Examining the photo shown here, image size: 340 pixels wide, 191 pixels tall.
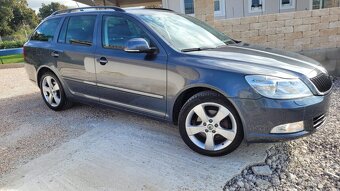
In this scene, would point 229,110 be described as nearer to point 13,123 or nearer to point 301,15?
point 13,123

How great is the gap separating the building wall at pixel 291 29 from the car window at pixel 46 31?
3.76 metres

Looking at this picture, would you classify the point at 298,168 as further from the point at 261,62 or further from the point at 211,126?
the point at 261,62

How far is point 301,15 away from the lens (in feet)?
22.2

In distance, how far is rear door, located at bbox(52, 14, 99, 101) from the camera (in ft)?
14.2

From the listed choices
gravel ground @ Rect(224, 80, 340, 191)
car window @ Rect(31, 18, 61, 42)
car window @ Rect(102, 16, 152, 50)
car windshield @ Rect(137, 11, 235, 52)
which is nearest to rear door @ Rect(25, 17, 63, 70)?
car window @ Rect(31, 18, 61, 42)

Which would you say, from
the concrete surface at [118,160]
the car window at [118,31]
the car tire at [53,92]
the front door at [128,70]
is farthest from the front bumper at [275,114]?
Result: the car tire at [53,92]

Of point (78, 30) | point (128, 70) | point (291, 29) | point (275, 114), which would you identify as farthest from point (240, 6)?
point (275, 114)

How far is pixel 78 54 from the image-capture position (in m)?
4.43

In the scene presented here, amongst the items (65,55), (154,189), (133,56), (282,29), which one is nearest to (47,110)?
(65,55)

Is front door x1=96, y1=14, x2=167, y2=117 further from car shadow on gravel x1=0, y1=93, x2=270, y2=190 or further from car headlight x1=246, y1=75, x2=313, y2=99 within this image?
car headlight x1=246, y1=75, x2=313, y2=99

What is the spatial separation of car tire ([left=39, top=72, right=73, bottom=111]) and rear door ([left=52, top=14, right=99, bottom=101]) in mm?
341

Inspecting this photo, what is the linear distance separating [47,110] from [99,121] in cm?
139

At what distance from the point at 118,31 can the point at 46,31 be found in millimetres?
1915

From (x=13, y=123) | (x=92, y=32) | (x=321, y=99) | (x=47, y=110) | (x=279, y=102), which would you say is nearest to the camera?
(x=279, y=102)
